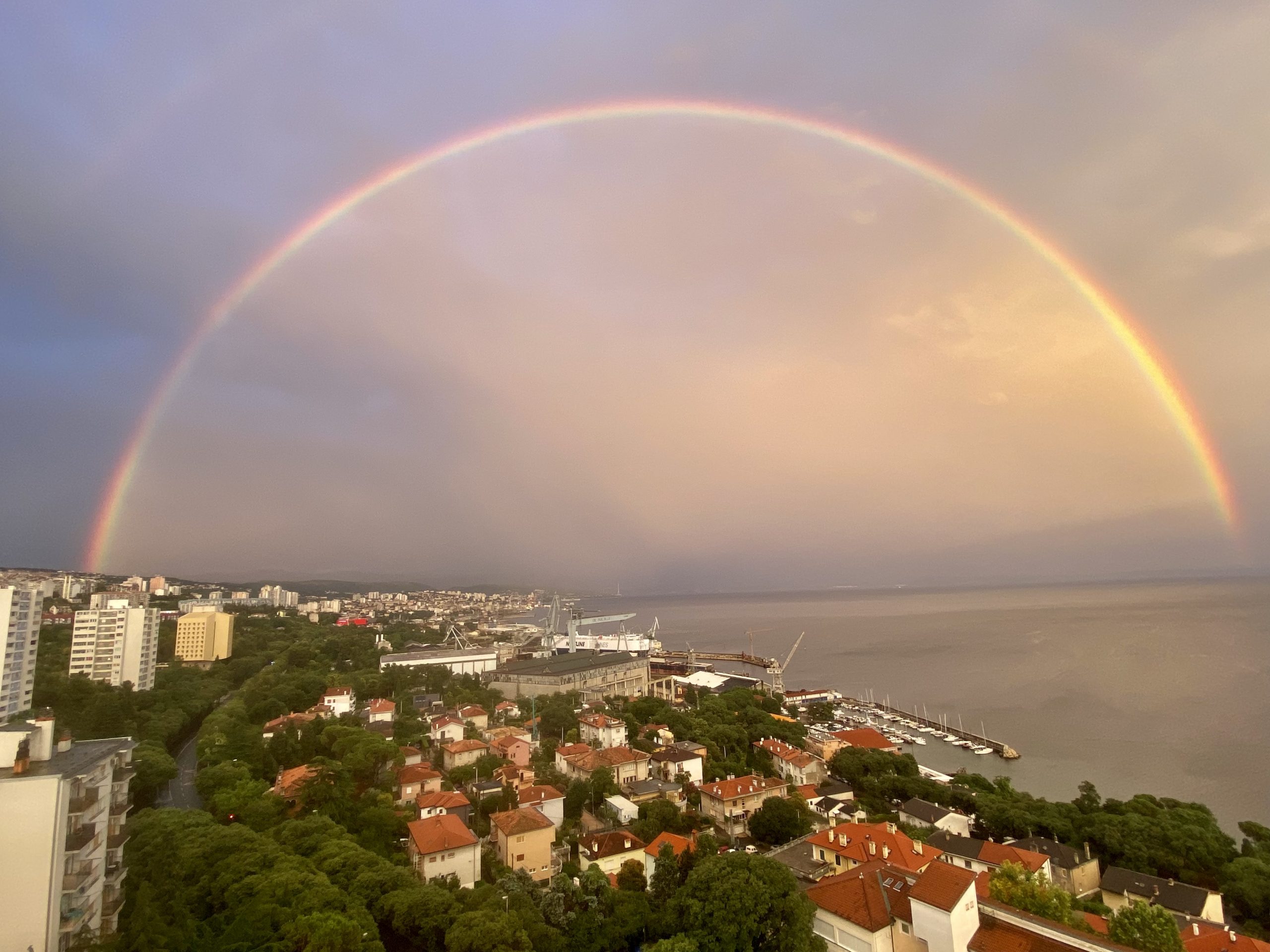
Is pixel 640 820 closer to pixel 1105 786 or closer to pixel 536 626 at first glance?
pixel 1105 786

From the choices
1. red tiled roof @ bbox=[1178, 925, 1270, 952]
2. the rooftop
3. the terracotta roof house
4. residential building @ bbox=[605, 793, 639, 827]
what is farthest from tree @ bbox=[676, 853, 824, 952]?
the rooftop

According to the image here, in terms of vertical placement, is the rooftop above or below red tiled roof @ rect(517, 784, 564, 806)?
below

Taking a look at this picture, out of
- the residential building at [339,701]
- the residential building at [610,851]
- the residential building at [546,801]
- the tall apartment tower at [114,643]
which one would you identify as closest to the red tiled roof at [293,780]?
the residential building at [546,801]

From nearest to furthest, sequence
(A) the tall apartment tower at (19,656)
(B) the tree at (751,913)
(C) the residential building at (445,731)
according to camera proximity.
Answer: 1. (B) the tree at (751,913)
2. (C) the residential building at (445,731)
3. (A) the tall apartment tower at (19,656)

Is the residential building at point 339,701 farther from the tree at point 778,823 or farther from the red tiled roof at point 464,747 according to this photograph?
the tree at point 778,823

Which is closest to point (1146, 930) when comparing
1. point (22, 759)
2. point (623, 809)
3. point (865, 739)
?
point (623, 809)

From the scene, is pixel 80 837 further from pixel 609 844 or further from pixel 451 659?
pixel 451 659

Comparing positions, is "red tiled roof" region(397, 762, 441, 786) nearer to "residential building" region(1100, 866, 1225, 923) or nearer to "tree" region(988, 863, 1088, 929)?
"tree" region(988, 863, 1088, 929)
